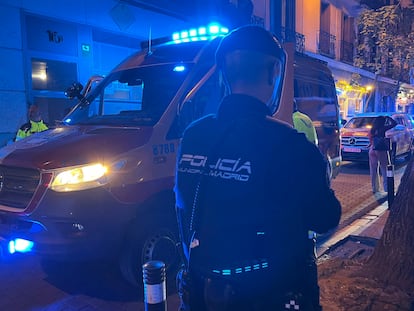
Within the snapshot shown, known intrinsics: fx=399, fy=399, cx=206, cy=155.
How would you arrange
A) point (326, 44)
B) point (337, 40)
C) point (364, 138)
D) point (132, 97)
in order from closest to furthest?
point (132, 97) < point (364, 138) < point (326, 44) < point (337, 40)

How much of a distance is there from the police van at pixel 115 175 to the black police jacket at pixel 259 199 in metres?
2.19

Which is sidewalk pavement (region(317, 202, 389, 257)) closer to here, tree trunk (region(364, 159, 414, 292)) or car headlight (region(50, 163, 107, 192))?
tree trunk (region(364, 159, 414, 292))

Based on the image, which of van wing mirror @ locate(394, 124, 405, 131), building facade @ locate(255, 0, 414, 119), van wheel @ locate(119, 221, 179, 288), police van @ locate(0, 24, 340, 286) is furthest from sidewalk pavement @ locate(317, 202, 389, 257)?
building facade @ locate(255, 0, 414, 119)

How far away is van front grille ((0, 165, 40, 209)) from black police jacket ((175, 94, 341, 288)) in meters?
2.53

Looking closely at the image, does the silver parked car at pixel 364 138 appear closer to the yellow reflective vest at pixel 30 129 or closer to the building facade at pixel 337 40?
the building facade at pixel 337 40

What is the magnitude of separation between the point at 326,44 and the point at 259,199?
73.6 feet

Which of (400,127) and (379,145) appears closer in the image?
(379,145)

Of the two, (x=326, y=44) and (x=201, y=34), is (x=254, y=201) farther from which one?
(x=326, y=44)

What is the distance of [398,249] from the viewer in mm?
3617

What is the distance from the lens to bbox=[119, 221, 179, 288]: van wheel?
12.8ft

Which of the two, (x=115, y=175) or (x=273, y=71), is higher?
(x=273, y=71)

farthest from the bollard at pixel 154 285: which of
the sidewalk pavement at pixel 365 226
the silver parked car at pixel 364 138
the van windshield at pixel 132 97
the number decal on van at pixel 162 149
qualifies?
the silver parked car at pixel 364 138

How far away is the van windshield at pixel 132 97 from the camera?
4.29 metres

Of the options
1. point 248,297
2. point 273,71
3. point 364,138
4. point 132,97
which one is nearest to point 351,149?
point 364,138
